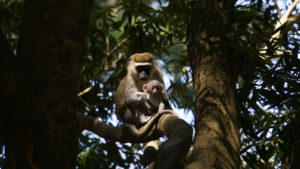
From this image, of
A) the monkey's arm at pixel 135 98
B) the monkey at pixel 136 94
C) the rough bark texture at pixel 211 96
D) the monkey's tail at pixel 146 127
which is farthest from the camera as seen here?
the monkey's arm at pixel 135 98

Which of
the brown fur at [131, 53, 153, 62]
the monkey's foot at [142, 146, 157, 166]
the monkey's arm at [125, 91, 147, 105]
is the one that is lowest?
the monkey's foot at [142, 146, 157, 166]

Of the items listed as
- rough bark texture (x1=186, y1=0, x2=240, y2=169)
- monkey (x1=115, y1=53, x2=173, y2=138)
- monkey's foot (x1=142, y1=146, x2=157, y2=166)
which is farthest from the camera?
monkey (x1=115, y1=53, x2=173, y2=138)

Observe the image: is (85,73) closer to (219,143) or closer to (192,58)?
(192,58)

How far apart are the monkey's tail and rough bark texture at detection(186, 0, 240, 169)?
58cm

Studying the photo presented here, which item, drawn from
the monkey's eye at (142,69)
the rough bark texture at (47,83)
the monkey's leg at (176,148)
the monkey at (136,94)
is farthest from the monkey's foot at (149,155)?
the monkey's eye at (142,69)

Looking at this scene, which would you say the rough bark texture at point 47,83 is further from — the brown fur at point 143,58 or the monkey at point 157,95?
the brown fur at point 143,58

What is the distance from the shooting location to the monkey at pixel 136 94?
5125mm

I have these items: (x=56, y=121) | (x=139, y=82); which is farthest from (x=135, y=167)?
(x=56, y=121)

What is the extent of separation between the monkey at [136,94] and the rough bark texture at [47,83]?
2.44 meters

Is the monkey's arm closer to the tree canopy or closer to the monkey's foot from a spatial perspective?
the tree canopy

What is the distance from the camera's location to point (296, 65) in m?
3.85

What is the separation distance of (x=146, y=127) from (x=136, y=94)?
1011 mm

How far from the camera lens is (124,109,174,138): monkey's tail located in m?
4.34

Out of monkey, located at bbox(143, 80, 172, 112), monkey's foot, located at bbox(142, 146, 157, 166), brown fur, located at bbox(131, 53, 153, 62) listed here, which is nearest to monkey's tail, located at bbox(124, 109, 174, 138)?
monkey, located at bbox(143, 80, 172, 112)
